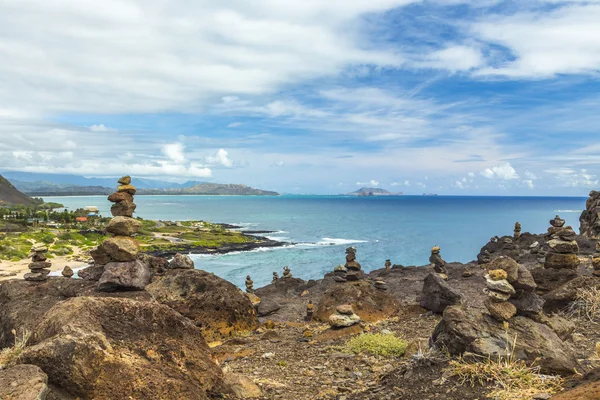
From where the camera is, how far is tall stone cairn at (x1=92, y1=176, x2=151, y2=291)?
17.1m

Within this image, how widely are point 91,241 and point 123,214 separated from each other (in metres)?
89.3

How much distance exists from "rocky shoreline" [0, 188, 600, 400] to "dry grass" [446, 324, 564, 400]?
3 centimetres

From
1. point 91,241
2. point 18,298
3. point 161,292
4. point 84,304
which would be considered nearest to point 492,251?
point 161,292

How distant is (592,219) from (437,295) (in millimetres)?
46601

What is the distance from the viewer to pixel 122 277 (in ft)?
56.3

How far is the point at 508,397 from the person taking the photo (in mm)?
7312

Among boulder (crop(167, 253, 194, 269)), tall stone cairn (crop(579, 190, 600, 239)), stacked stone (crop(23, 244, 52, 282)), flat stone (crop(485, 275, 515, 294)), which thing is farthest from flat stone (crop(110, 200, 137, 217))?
tall stone cairn (crop(579, 190, 600, 239))

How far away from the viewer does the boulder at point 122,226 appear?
18.4m

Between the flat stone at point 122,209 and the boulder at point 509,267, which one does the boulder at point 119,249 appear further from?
the boulder at point 509,267

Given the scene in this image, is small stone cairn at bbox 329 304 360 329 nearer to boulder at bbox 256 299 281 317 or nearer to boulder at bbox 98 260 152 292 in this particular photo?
boulder at bbox 98 260 152 292

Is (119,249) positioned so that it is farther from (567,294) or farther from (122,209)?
(567,294)

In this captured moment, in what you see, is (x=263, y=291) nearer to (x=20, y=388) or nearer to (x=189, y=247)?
(x=20, y=388)

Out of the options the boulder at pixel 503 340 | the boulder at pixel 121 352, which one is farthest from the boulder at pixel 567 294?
the boulder at pixel 121 352

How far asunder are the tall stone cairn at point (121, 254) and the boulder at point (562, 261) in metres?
18.5
